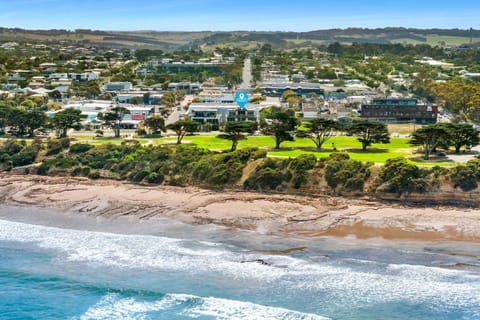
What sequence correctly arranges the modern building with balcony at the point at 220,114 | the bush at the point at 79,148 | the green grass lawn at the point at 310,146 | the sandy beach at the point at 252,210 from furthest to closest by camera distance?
the modern building with balcony at the point at 220,114
the bush at the point at 79,148
the green grass lawn at the point at 310,146
the sandy beach at the point at 252,210

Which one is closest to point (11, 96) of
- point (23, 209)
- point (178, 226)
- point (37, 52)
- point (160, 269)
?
point (23, 209)

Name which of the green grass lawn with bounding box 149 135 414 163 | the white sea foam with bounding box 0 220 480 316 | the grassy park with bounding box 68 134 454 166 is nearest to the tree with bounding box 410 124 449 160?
the grassy park with bounding box 68 134 454 166

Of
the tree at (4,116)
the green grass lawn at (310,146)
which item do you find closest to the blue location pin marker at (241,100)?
the green grass lawn at (310,146)

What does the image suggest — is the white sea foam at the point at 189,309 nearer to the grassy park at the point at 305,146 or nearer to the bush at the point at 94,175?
the bush at the point at 94,175

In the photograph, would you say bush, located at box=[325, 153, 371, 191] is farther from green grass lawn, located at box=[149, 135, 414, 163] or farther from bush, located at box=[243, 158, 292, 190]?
green grass lawn, located at box=[149, 135, 414, 163]

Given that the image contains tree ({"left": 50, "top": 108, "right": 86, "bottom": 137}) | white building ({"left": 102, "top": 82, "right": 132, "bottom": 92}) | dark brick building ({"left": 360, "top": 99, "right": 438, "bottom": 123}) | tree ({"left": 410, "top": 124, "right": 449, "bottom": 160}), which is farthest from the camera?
white building ({"left": 102, "top": 82, "right": 132, "bottom": 92})
